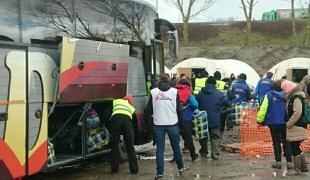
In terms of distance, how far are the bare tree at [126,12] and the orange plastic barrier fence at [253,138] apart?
3619 millimetres

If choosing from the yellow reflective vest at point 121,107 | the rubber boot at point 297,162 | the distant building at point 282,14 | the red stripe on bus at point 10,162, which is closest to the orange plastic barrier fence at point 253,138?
the rubber boot at point 297,162

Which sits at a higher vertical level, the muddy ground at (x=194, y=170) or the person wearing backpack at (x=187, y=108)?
the person wearing backpack at (x=187, y=108)

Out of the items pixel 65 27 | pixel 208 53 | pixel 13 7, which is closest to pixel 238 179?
pixel 65 27

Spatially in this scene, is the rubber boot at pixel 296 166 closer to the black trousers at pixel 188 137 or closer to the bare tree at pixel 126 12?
the black trousers at pixel 188 137

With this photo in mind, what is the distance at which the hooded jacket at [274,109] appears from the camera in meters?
10.4

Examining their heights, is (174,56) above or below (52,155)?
above

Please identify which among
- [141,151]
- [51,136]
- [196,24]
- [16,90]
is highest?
[196,24]

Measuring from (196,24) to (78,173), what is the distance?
55.5m

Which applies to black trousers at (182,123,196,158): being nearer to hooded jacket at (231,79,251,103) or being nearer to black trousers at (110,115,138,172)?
black trousers at (110,115,138,172)

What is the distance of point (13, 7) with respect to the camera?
826 centimetres

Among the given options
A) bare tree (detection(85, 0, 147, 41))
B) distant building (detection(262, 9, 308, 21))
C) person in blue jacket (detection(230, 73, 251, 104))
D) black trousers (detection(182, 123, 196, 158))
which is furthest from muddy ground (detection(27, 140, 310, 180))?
distant building (detection(262, 9, 308, 21))

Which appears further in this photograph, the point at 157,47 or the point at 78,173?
the point at 157,47

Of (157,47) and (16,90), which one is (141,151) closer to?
(157,47)

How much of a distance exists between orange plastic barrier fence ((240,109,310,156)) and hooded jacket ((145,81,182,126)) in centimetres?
356
